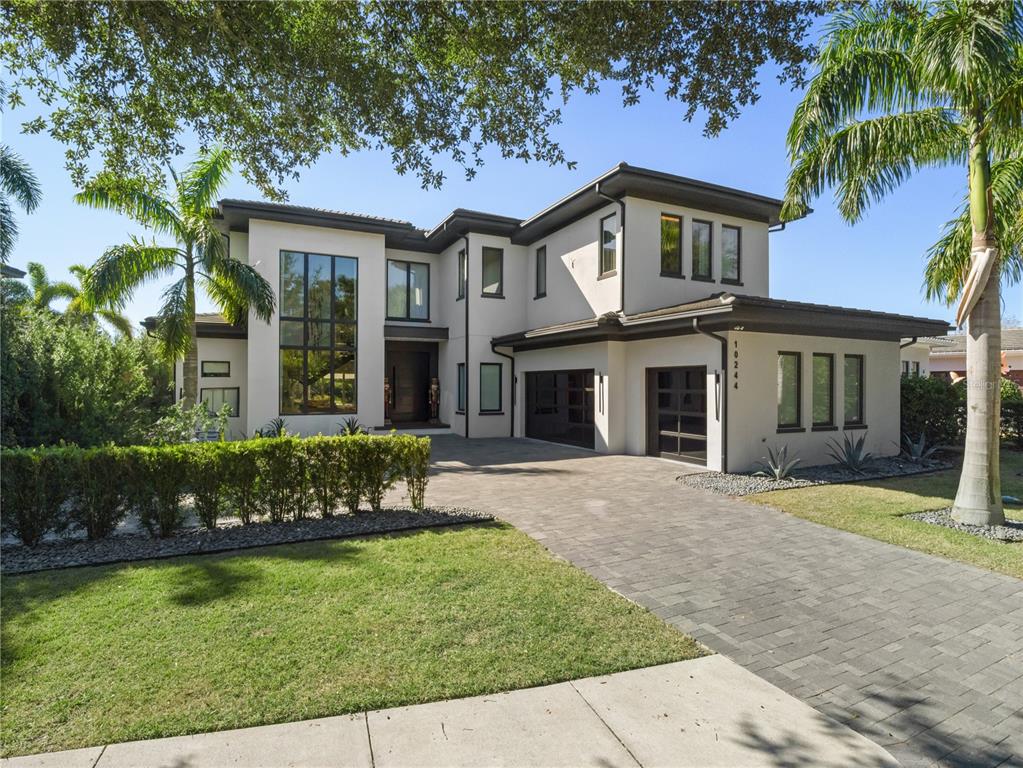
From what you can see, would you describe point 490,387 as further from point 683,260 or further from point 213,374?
point 213,374

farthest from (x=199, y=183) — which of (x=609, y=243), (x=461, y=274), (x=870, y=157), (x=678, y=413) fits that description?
(x=870, y=157)

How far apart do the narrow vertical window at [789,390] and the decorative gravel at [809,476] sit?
1088mm

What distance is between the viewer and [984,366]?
715 centimetres

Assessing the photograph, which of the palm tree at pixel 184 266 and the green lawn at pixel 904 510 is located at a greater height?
the palm tree at pixel 184 266

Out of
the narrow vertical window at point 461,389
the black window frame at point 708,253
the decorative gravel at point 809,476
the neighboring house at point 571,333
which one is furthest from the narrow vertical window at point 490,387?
the decorative gravel at point 809,476

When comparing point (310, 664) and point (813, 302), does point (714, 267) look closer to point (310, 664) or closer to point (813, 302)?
point (813, 302)

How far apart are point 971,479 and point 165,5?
428 inches

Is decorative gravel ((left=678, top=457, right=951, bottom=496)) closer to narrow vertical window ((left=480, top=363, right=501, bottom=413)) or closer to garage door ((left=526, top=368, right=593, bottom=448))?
garage door ((left=526, top=368, right=593, bottom=448))

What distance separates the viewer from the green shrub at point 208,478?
6.09 metres

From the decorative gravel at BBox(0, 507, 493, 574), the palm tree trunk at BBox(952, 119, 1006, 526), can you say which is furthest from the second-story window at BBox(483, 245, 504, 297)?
the palm tree trunk at BBox(952, 119, 1006, 526)

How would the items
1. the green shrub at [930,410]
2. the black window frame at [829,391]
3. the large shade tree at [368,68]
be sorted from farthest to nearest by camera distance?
the green shrub at [930,410]
the black window frame at [829,391]
the large shade tree at [368,68]

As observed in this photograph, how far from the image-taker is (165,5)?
476 centimetres

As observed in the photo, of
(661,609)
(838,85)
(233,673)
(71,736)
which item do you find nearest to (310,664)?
(233,673)

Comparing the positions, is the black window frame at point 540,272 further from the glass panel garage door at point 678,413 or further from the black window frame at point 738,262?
the glass panel garage door at point 678,413
